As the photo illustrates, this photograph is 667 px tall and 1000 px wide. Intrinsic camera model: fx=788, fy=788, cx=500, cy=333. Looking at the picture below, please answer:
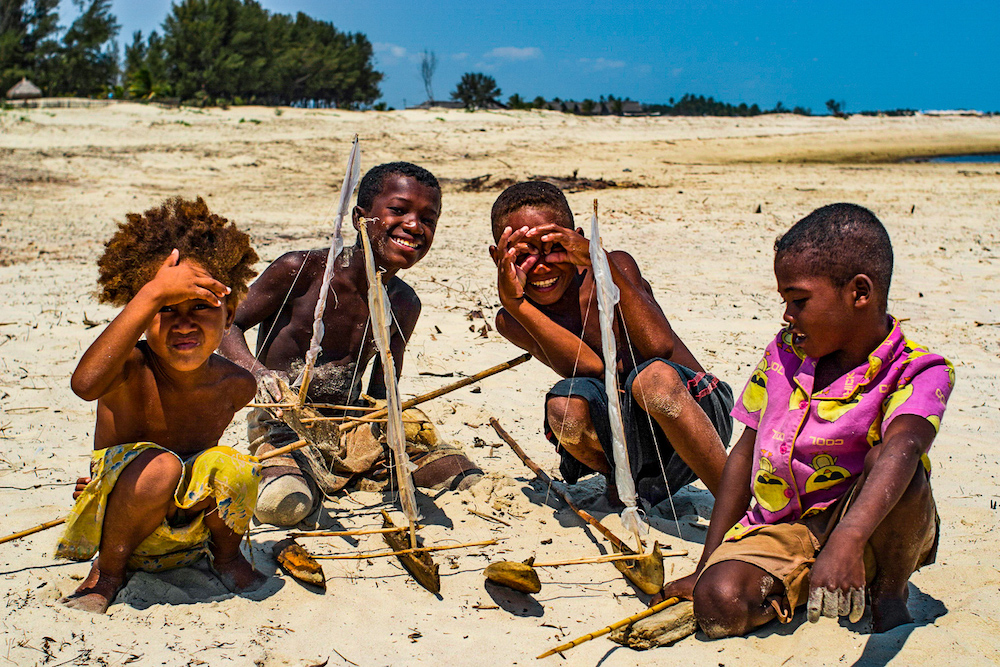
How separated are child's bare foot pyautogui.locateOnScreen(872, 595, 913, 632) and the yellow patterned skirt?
5.64 ft

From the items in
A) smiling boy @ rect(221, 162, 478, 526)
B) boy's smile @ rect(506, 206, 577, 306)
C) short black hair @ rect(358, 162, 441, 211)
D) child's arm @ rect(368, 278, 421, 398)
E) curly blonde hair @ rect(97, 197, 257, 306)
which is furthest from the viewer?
child's arm @ rect(368, 278, 421, 398)

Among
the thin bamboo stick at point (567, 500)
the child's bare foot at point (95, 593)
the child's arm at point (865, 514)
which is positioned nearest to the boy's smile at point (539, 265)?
the thin bamboo stick at point (567, 500)

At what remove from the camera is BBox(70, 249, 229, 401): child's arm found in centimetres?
197

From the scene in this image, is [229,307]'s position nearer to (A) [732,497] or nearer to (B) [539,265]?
(B) [539,265]

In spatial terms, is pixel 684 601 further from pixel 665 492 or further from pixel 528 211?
pixel 528 211

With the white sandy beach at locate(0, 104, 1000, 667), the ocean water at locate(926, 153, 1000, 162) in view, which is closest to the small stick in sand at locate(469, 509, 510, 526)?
the white sandy beach at locate(0, 104, 1000, 667)

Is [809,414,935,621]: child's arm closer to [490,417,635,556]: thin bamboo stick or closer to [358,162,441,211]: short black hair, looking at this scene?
[490,417,635,556]: thin bamboo stick

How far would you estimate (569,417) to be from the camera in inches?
108

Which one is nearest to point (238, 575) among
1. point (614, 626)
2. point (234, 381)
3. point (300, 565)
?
point (300, 565)

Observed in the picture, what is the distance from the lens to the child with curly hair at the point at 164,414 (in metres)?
2.08

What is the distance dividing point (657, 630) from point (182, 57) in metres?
33.7

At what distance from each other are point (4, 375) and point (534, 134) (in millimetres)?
15373

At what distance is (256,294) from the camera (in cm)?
325

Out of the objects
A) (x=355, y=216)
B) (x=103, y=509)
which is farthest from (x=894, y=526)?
(x=355, y=216)
